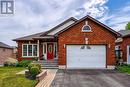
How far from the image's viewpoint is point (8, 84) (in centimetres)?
1648

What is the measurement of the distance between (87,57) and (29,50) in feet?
32.0

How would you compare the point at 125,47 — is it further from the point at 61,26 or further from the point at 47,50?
the point at 47,50

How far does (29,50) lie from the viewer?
34.7 meters

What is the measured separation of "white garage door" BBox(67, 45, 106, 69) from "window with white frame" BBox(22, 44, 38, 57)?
25.2 ft

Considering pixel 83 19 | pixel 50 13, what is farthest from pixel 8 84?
pixel 50 13

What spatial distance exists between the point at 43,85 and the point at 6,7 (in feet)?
34.2

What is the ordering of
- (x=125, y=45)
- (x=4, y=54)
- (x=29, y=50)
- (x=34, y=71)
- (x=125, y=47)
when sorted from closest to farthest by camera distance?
(x=34, y=71), (x=125, y=47), (x=125, y=45), (x=29, y=50), (x=4, y=54)

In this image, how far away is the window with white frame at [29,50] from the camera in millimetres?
34562

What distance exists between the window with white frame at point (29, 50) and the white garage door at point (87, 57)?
7677 millimetres

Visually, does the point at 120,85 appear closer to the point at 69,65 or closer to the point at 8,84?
the point at 8,84

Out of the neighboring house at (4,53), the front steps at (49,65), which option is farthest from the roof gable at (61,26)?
the neighboring house at (4,53)

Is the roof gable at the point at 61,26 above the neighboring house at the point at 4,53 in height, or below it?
above

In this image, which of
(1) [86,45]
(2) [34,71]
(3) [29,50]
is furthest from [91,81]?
(3) [29,50]

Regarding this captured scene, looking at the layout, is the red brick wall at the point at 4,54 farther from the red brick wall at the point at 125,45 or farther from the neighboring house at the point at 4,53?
the red brick wall at the point at 125,45
